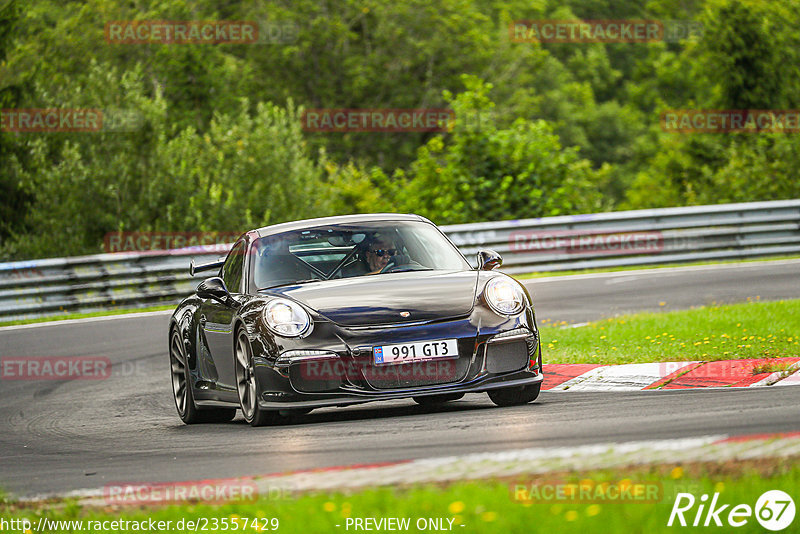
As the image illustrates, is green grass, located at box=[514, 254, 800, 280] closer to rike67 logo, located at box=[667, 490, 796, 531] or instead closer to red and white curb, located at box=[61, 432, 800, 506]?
red and white curb, located at box=[61, 432, 800, 506]

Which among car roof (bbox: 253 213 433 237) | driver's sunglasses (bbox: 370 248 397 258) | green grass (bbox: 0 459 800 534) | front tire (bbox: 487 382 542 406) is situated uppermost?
car roof (bbox: 253 213 433 237)

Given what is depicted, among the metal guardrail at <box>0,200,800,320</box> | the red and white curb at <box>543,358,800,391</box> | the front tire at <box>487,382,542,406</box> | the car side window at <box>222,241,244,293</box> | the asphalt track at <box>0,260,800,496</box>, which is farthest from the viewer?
the metal guardrail at <box>0,200,800,320</box>

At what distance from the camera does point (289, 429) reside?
26.7 ft

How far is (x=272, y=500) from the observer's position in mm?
5355

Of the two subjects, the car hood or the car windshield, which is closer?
the car hood

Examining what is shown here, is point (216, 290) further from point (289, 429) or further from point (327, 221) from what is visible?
point (289, 429)

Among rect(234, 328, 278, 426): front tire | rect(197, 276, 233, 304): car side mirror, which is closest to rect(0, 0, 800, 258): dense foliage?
rect(197, 276, 233, 304): car side mirror

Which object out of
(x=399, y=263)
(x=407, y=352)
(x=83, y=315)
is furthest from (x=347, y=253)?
(x=83, y=315)

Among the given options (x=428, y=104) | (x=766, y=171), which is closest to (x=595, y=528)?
(x=766, y=171)

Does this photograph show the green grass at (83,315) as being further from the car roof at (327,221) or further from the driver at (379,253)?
the driver at (379,253)

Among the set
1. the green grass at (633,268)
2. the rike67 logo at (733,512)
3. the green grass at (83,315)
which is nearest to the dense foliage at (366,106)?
the green grass at (633,268)

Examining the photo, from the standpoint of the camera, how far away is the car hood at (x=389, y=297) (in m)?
8.12

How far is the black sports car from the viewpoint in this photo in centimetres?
801

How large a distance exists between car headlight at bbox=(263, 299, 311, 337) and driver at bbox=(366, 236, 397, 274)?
3.37 ft
